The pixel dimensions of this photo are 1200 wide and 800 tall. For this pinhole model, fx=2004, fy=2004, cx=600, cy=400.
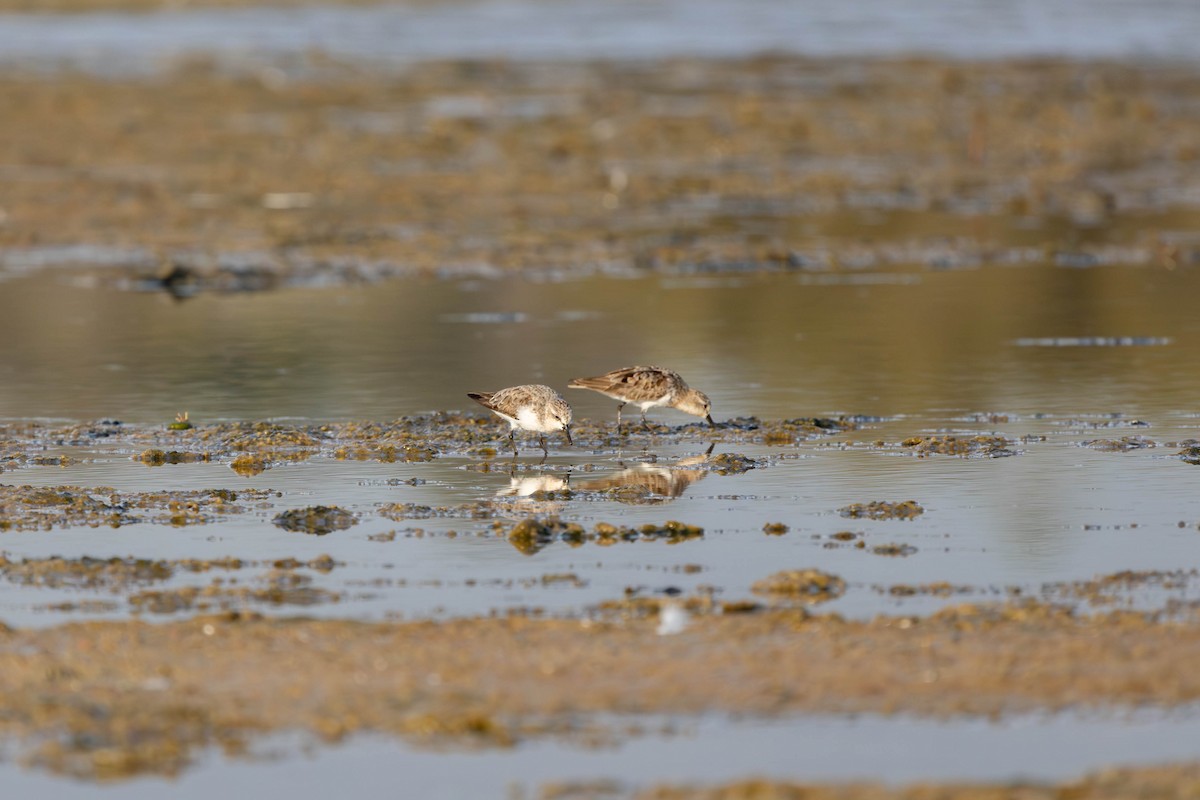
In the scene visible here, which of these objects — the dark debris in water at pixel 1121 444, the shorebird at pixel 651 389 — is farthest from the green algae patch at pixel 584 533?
the dark debris in water at pixel 1121 444

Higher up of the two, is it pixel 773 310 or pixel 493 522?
pixel 773 310

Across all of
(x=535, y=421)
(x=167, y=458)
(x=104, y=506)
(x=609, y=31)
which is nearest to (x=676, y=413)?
(x=535, y=421)

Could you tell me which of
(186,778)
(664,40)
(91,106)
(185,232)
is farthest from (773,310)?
(664,40)

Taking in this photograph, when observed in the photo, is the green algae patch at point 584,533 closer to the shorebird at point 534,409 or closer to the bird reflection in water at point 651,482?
the bird reflection in water at point 651,482

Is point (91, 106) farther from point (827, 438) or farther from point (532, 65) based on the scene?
point (827, 438)

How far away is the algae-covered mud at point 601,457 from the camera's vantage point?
8.46 meters

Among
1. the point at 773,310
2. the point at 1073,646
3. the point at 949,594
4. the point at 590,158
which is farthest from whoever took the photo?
the point at 590,158

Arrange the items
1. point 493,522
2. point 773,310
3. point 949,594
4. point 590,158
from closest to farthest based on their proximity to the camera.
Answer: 1. point 949,594
2. point 493,522
3. point 773,310
4. point 590,158

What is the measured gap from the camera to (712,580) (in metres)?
10.8

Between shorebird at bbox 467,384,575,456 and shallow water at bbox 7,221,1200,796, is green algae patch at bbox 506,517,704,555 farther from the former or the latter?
shorebird at bbox 467,384,575,456

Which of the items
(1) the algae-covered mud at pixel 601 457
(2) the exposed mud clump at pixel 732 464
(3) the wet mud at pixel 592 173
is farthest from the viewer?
(3) the wet mud at pixel 592 173

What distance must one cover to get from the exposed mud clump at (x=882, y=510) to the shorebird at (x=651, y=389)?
2885 millimetres

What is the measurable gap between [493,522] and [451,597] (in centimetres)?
171

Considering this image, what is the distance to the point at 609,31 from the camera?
6631 cm
